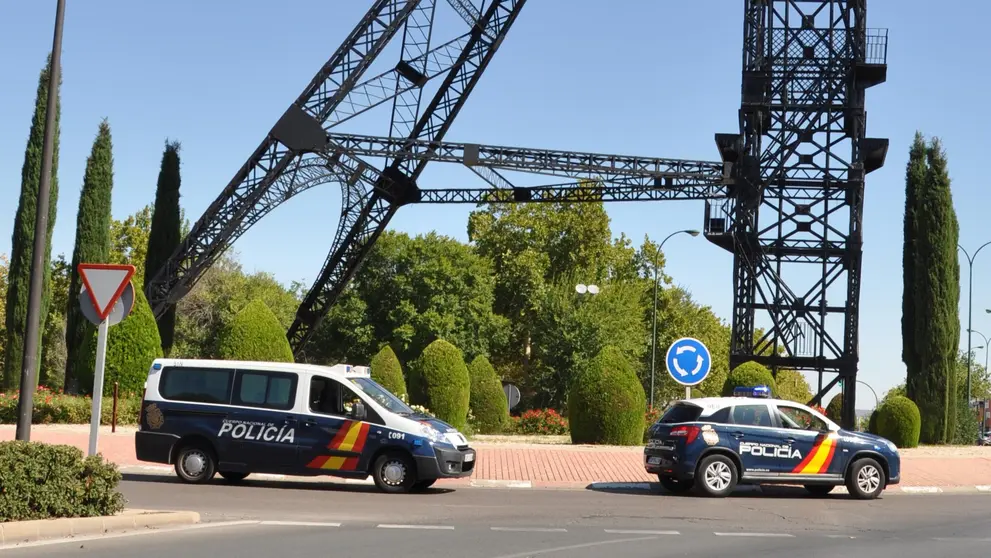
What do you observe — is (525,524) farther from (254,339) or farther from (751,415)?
(254,339)

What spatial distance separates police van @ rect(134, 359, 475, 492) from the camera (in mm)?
16500

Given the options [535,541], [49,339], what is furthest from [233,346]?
[49,339]

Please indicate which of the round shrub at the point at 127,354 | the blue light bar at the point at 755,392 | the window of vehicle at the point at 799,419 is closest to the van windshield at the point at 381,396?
the blue light bar at the point at 755,392

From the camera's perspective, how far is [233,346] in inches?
1102

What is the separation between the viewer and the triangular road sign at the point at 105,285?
12.7 meters

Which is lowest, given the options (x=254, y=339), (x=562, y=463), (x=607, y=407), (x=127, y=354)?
(x=562, y=463)

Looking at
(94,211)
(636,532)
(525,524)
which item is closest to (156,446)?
(525,524)

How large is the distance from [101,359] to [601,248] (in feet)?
176

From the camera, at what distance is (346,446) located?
1653 cm

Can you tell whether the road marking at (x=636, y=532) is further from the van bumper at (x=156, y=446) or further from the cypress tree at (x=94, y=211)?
the cypress tree at (x=94, y=211)

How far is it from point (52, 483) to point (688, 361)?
11.5 m

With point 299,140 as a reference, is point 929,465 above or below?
below

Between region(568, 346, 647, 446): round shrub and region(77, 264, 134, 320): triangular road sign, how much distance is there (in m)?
15.2

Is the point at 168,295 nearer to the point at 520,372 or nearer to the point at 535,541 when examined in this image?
the point at 535,541
